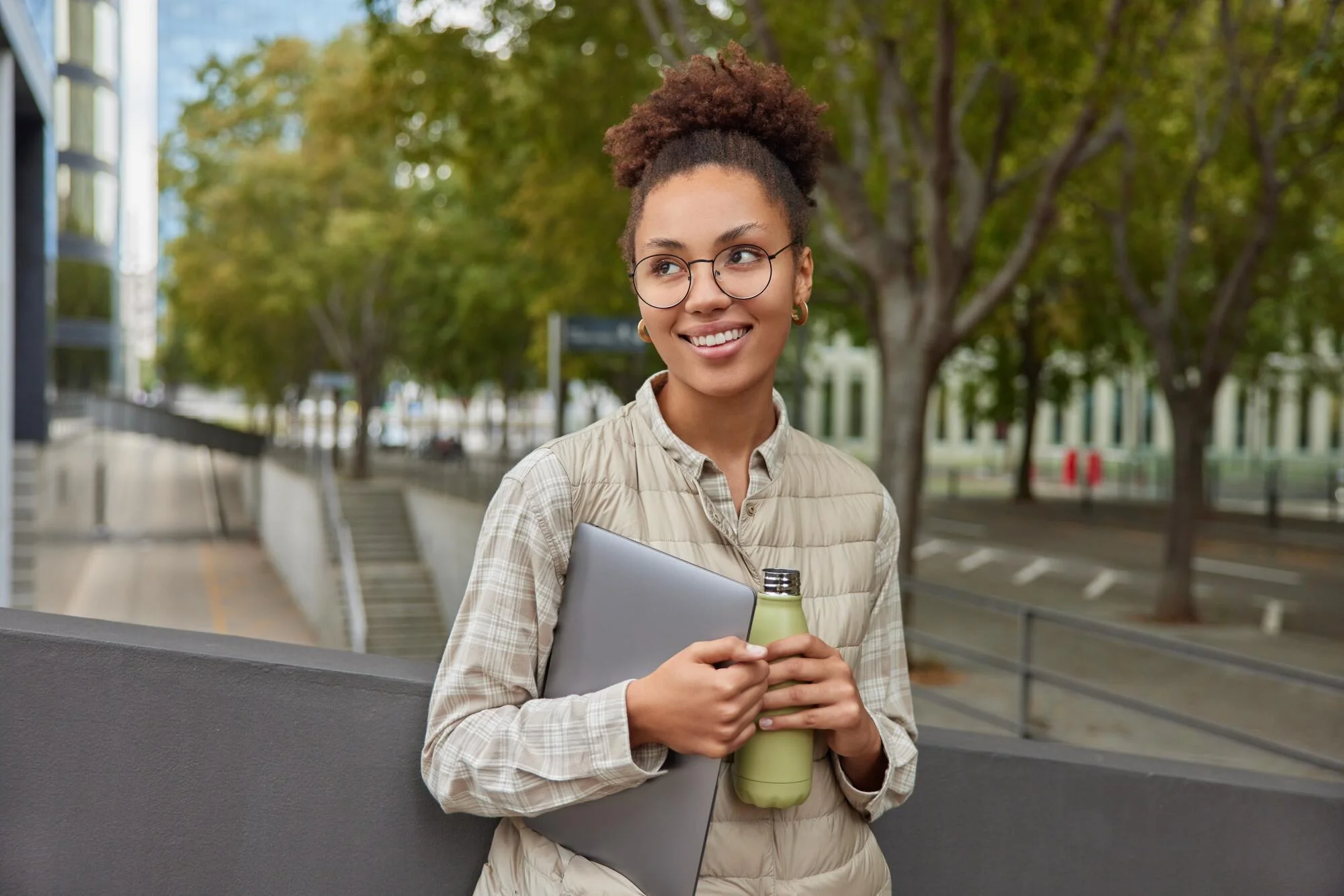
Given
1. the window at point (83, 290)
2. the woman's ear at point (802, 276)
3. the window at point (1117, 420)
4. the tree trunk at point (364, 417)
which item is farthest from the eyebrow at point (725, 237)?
the window at point (1117, 420)

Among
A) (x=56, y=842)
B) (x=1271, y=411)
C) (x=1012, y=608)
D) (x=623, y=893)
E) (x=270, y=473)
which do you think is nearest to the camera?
(x=623, y=893)

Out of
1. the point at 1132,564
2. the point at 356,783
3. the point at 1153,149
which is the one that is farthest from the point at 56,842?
the point at 1132,564

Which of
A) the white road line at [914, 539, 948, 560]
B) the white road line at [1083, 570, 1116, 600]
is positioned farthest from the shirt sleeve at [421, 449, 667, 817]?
the white road line at [914, 539, 948, 560]

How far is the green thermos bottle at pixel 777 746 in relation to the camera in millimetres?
1675

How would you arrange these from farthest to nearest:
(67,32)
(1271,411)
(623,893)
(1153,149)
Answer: (1271,411)
(1153,149)
(67,32)
(623,893)

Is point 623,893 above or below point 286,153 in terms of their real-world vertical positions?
below

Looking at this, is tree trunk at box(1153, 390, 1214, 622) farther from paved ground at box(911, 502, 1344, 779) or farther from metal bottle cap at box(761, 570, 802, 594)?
metal bottle cap at box(761, 570, 802, 594)

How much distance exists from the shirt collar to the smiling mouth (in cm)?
8

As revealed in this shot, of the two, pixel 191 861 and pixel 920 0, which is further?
pixel 920 0

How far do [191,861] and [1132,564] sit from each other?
2016cm

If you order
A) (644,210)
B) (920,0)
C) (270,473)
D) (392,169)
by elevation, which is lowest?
(270,473)

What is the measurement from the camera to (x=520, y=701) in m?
1.80

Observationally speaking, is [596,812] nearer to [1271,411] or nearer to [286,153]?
[286,153]

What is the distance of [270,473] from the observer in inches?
1725
